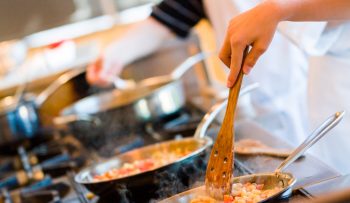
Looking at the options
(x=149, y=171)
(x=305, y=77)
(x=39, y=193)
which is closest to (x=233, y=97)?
(x=149, y=171)

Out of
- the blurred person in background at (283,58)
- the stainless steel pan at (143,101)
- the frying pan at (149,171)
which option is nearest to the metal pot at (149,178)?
the frying pan at (149,171)

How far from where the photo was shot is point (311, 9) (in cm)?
76

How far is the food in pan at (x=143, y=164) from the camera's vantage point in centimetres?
96

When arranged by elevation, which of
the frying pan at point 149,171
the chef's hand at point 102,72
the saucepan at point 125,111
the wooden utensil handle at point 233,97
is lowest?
the frying pan at point 149,171

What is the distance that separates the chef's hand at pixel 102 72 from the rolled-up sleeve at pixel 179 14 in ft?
0.57

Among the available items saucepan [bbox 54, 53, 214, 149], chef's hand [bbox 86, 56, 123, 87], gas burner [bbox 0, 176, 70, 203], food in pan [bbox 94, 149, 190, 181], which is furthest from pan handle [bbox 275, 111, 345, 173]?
chef's hand [bbox 86, 56, 123, 87]

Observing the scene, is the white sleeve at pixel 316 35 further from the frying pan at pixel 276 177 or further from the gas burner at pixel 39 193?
the gas burner at pixel 39 193

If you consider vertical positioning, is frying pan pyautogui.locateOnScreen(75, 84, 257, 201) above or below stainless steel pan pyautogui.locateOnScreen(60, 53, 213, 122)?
below

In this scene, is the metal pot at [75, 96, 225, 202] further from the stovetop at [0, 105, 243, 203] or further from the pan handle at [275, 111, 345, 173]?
the pan handle at [275, 111, 345, 173]

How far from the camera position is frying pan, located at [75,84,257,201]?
2.86 feet

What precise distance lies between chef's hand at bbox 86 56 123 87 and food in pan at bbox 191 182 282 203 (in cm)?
66

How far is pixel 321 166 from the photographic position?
2.73ft

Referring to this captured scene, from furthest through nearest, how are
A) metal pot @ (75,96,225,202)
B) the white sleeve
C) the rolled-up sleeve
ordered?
the rolled-up sleeve
the white sleeve
metal pot @ (75,96,225,202)

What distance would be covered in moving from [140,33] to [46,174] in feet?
1.44
